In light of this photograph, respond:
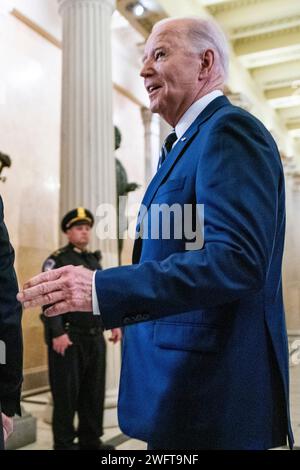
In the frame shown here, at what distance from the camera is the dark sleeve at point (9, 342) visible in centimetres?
151

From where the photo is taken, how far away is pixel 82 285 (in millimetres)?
915

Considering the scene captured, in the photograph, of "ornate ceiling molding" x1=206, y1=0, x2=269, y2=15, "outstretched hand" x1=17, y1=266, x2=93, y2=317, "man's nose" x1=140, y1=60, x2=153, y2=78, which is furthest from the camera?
"ornate ceiling molding" x1=206, y1=0, x2=269, y2=15

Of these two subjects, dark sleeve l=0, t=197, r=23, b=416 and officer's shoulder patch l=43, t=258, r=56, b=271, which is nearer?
dark sleeve l=0, t=197, r=23, b=416

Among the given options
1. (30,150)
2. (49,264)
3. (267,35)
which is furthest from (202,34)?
(267,35)

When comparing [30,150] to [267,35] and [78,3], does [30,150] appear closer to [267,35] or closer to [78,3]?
[78,3]

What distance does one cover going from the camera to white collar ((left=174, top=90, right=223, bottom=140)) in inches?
48.6

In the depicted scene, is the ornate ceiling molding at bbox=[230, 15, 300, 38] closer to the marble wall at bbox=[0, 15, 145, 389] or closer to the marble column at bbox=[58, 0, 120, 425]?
the marble wall at bbox=[0, 15, 145, 389]

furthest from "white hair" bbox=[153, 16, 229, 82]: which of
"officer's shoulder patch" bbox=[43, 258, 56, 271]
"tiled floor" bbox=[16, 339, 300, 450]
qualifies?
"tiled floor" bbox=[16, 339, 300, 450]

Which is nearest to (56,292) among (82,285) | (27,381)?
(82,285)

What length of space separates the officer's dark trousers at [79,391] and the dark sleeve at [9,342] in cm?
211

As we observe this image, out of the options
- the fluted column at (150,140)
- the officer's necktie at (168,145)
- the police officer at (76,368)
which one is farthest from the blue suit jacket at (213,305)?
the fluted column at (150,140)

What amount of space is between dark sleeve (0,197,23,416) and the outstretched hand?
2.04 ft

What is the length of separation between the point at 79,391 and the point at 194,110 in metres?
2.92
